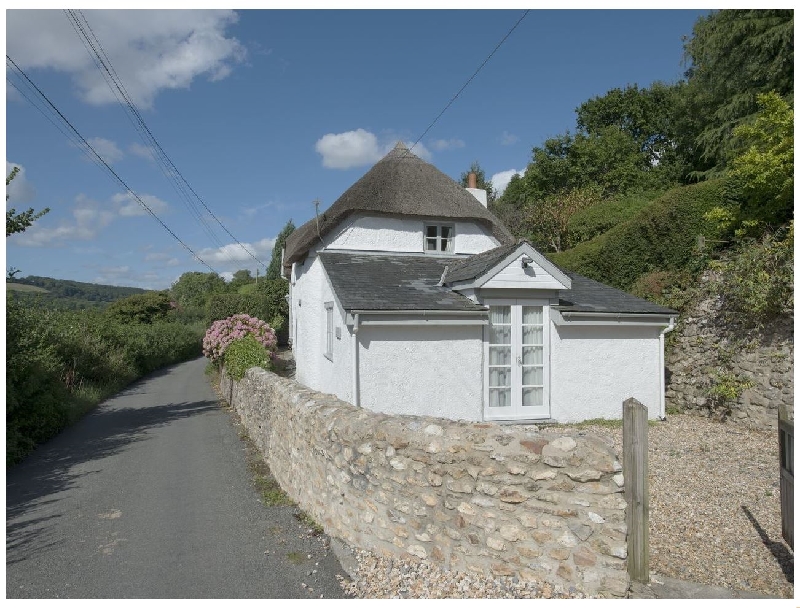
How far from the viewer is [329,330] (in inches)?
502

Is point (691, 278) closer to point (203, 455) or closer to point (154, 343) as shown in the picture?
point (203, 455)

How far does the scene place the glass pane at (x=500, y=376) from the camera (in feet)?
34.8

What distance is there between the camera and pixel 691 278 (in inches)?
503

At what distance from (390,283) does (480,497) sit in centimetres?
706

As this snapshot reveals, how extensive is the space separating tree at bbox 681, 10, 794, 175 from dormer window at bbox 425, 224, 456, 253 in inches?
410

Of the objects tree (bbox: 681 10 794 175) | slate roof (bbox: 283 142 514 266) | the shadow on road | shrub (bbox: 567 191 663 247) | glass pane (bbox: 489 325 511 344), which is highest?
tree (bbox: 681 10 794 175)

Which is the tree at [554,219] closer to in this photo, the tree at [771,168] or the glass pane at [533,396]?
the tree at [771,168]

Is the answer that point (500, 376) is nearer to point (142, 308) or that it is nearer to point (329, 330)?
point (329, 330)

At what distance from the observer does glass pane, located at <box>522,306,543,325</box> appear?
10781 mm

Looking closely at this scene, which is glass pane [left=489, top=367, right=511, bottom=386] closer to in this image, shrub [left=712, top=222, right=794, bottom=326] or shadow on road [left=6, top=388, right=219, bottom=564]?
shrub [left=712, top=222, right=794, bottom=326]

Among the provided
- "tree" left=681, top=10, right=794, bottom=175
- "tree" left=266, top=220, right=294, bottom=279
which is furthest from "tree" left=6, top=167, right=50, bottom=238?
"tree" left=266, top=220, right=294, bottom=279

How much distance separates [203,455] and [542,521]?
24.6 feet

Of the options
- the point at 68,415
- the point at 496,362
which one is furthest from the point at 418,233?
the point at 68,415

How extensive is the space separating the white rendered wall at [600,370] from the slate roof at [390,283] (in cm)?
222
